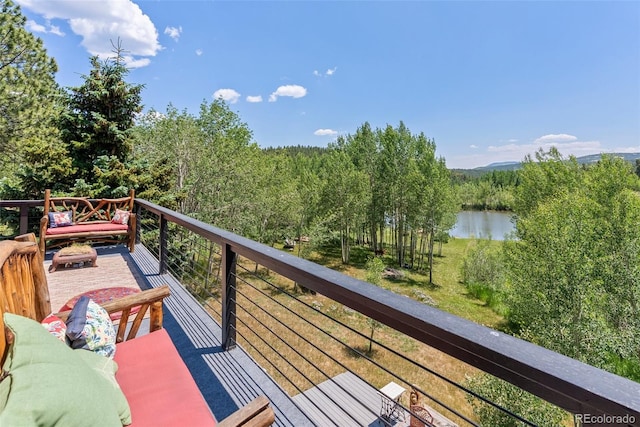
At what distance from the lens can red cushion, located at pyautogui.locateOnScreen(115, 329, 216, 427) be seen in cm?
121

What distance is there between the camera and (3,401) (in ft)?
2.15

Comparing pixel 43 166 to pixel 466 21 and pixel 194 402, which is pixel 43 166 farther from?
pixel 466 21

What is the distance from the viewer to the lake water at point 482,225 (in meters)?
34.3

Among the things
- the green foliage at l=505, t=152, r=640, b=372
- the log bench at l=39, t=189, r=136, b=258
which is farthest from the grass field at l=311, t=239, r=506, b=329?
the log bench at l=39, t=189, r=136, b=258

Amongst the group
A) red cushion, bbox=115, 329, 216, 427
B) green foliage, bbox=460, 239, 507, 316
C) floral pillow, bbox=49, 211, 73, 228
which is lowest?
green foliage, bbox=460, 239, 507, 316

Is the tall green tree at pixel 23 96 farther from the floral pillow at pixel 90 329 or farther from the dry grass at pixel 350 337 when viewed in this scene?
the floral pillow at pixel 90 329

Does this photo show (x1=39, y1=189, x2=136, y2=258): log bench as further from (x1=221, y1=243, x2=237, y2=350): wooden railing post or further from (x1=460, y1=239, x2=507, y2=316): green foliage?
(x1=460, y1=239, x2=507, y2=316): green foliage

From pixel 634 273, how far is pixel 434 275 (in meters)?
12.1

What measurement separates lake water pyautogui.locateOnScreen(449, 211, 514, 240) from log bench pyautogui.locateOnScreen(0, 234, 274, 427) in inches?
1340

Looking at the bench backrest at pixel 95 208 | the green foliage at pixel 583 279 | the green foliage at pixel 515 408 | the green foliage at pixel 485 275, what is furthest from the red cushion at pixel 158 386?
the green foliage at pixel 485 275

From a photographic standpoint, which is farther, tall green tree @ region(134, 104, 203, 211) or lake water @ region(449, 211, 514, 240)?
lake water @ region(449, 211, 514, 240)

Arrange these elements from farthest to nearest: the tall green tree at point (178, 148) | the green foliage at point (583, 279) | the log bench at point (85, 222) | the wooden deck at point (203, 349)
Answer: the tall green tree at point (178, 148) < the green foliage at point (583, 279) < the log bench at point (85, 222) < the wooden deck at point (203, 349)

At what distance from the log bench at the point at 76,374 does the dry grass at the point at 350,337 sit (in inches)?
96.7

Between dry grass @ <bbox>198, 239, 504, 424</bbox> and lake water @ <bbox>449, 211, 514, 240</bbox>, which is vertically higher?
lake water @ <bbox>449, 211, 514, 240</bbox>
